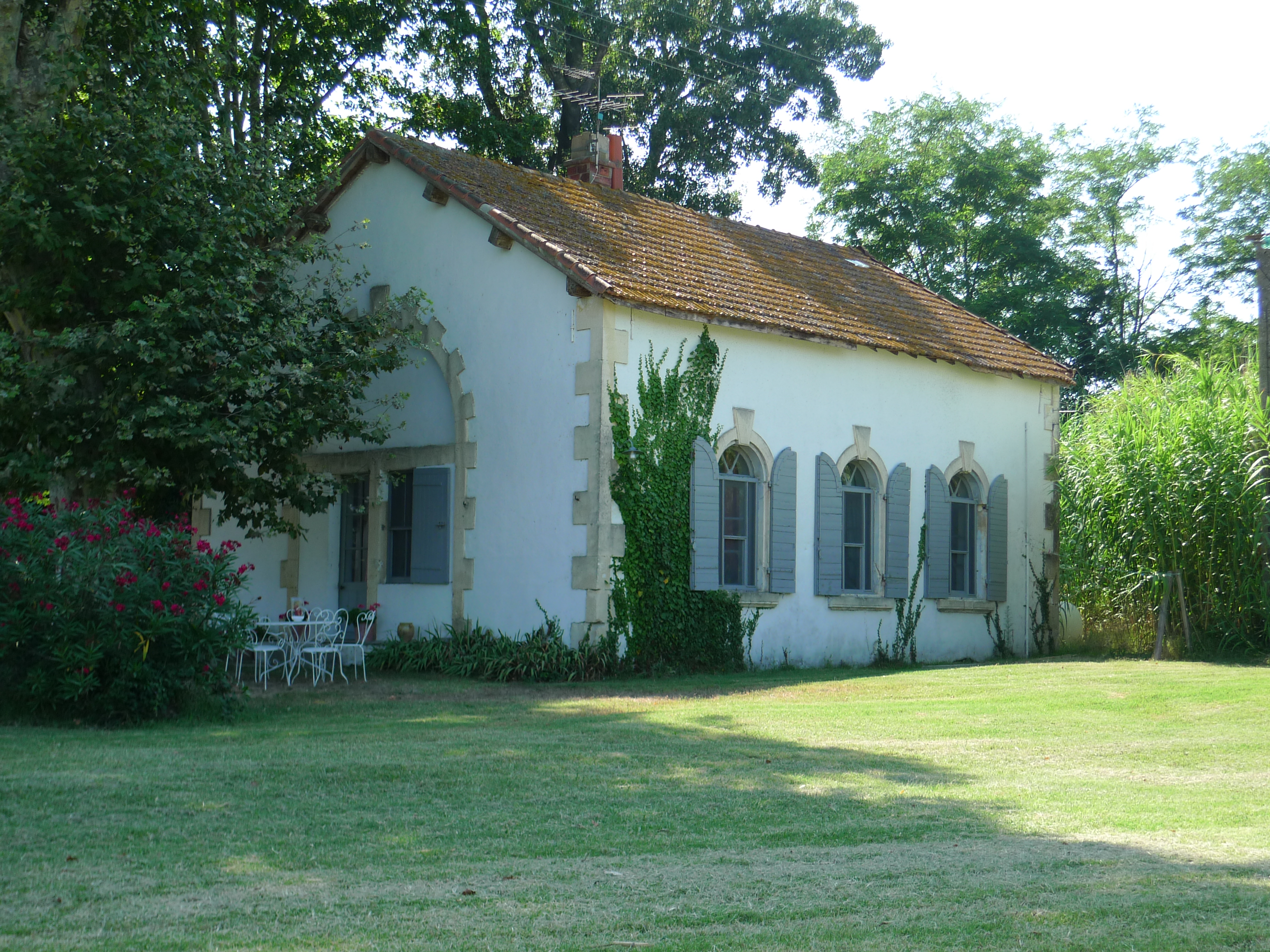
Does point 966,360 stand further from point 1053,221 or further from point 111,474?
point 1053,221

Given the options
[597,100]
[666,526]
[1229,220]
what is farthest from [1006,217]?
[666,526]

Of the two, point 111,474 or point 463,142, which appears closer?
point 111,474

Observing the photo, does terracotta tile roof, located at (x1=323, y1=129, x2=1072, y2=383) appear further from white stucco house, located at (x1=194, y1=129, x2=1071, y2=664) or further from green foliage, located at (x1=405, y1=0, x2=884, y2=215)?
green foliage, located at (x1=405, y1=0, x2=884, y2=215)

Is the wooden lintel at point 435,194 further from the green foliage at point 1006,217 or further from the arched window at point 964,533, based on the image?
the green foliage at point 1006,217

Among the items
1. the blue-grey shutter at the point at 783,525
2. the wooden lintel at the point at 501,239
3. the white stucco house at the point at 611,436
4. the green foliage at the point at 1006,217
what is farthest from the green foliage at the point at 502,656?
the green foliage at the point at 1006,217

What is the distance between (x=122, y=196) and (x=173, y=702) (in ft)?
17.6

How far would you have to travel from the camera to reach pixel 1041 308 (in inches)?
1310

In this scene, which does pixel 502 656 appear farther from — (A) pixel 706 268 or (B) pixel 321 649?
(A) pixel 706 268

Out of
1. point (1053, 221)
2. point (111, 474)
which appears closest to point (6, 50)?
point (111, 474)

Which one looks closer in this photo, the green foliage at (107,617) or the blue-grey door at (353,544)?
the green foliage at (107,617)

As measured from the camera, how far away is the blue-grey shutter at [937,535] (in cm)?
1800

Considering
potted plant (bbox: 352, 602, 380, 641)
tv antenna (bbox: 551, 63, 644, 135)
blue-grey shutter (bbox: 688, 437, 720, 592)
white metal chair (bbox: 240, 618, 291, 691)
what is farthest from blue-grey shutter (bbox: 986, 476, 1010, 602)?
white metal chair (bbox: 240, 618, 291, 691)

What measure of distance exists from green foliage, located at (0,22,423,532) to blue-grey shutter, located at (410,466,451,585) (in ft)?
6.30

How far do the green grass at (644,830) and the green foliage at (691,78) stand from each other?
17.7m
